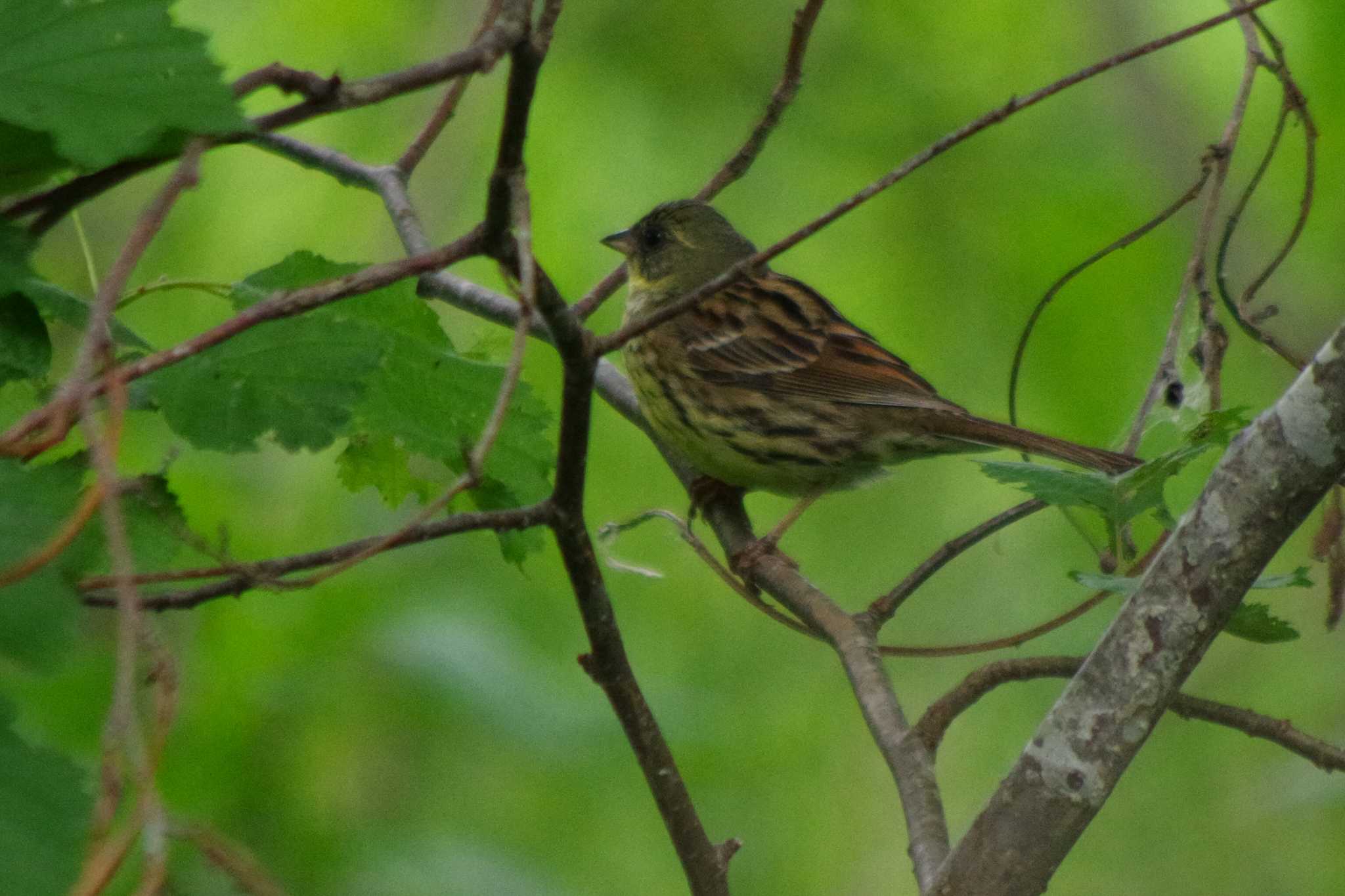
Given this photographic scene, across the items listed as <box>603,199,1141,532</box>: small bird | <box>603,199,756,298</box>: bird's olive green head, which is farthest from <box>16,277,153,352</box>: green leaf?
<box>603,199,756,298</box>: bird's olive green head

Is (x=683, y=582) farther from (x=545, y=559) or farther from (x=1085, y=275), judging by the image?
(x=1085, y=275)

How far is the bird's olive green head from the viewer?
16.9ft

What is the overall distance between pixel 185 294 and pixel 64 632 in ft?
14.3

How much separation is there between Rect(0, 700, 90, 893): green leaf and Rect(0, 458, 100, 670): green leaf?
0.05m

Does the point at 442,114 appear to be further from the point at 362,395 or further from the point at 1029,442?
the point at 1029,442

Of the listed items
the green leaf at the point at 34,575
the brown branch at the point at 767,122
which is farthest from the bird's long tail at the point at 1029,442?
the green leaf at the point at 34,575

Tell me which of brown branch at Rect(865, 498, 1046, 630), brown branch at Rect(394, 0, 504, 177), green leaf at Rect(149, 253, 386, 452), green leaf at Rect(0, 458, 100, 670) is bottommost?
brown branch at Rect(865, 498, 1046, 630)

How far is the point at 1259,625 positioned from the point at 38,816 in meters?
1.52

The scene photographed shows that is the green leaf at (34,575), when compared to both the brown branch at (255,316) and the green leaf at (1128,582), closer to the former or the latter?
the brown branch at (255,316)

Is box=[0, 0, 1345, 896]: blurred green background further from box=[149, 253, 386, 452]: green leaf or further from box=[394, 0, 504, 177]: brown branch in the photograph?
box=[149, 253, 386, 452]: green leaf

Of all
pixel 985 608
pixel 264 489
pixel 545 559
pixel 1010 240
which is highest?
pixel 1010 240

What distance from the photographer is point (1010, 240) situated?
591cm

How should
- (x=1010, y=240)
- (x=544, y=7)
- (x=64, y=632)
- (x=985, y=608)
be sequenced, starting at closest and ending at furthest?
(x=64, y=632) < (x=544, y=7) < (x=1010, y=240) < (x=985, y=608)

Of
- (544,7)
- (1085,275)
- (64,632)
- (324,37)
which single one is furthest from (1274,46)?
(324,37)
